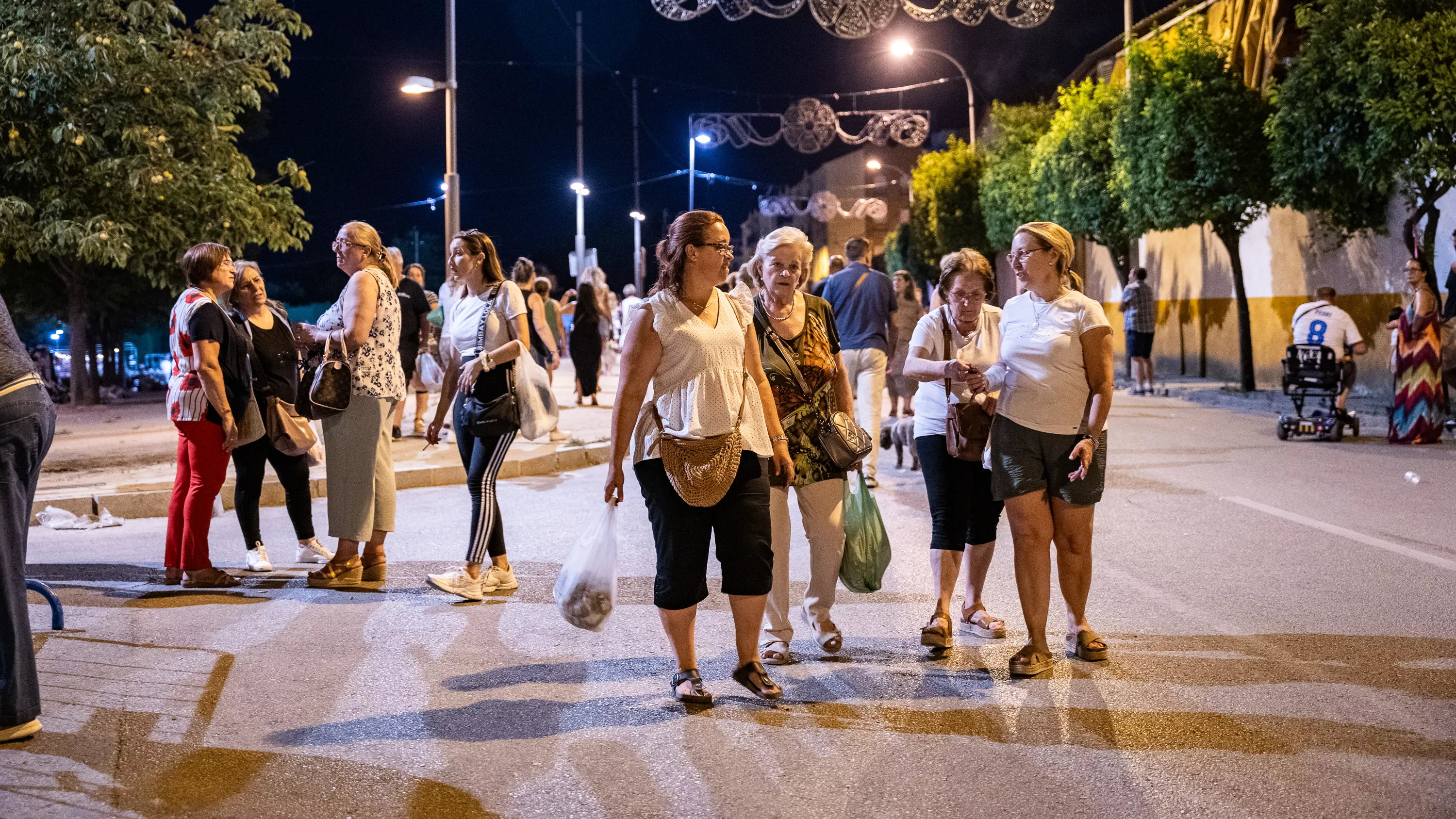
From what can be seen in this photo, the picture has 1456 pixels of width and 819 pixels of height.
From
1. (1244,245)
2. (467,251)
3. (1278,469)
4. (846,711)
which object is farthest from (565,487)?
(1244,245)

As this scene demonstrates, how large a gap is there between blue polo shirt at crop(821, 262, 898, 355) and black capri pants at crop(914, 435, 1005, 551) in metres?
4.69

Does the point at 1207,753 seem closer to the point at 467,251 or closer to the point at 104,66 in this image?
the point at 467,251

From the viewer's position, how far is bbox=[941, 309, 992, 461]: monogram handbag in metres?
5.45

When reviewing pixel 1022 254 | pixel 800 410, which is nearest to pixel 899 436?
pixel 800 410

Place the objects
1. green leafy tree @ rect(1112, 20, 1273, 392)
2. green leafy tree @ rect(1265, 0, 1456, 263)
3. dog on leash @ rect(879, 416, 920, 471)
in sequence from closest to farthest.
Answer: dog on leash @ rect(879, 416, 920, 471) < green leafy tree @ rect(1265, 0, 1456, 263) < green leafy tree @ rect(1112, 20, 1273, 392)

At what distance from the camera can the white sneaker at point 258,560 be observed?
24.8ft

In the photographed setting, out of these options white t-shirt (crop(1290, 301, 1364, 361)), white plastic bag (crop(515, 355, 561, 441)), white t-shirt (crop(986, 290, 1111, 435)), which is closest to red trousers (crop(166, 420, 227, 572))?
white plastic bag (crop(515, 355, 561, 441))

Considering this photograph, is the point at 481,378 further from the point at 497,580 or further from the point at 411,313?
the point at 411,313

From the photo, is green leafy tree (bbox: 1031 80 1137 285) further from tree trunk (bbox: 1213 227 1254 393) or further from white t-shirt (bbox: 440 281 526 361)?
white t-shirt (bbox: 440 281 526 361)

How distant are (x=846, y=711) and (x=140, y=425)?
51.2 feet

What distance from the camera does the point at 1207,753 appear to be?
13.7 ft

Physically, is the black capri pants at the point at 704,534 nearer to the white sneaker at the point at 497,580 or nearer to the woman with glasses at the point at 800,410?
the woman with glasses at the point at 800,410

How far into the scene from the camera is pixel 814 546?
18.3ft

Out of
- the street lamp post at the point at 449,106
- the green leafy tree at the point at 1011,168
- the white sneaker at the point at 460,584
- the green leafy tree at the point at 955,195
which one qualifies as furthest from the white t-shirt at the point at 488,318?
the green leafy tree at the point at 955,195
